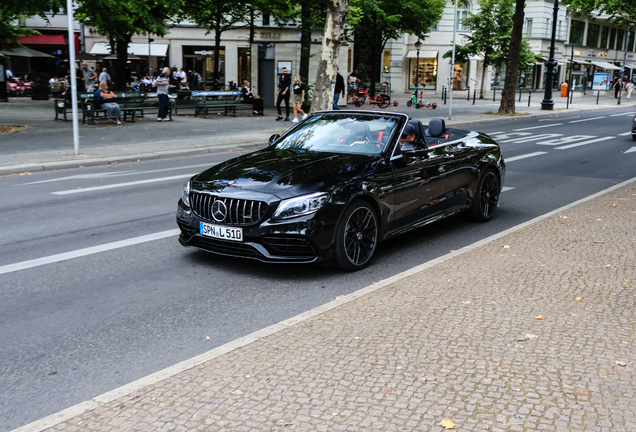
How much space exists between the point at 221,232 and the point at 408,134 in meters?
2.52

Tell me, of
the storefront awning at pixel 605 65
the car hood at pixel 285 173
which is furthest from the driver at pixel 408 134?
the storefront awning at pixel 605 65

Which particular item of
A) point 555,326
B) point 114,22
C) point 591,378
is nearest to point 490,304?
point 555,326

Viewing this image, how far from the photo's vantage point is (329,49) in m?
19.9

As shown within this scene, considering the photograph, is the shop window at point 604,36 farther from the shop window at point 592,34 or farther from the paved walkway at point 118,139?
the paved walkway at point 118,139

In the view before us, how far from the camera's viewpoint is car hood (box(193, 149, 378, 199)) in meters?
6.00

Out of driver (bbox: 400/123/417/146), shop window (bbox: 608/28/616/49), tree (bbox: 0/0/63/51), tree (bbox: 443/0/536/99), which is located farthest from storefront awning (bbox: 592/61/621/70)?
driver (bbox: 400/123/417/146)

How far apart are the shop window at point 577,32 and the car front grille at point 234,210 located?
233 feet

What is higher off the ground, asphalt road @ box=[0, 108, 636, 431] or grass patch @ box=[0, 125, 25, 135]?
grass patch @ box=[0, 125, 25, 135]

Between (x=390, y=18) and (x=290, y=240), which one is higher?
(x=390, y=18)

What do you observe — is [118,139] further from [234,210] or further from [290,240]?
[290,240]

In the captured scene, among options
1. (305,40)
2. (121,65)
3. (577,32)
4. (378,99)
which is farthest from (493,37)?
(121,65)

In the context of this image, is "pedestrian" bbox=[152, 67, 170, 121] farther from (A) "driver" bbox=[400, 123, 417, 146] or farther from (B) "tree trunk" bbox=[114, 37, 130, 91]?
(A) "driver" bbox=[400, 123, 417, 146]

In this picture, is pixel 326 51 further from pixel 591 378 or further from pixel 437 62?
pixel 437 62

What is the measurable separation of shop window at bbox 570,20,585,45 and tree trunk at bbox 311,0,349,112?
187 feet
